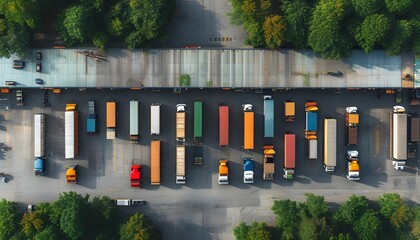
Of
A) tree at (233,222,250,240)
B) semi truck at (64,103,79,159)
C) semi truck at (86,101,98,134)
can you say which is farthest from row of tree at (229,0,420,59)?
semi truck at (64,103,79,159)

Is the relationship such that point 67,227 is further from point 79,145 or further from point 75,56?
point 75,56

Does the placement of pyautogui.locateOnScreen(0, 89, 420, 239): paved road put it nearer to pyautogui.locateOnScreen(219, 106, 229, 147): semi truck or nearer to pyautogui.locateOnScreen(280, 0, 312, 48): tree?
pyautogui.locateOnScreen(219, 106, 229, 147): semi truck

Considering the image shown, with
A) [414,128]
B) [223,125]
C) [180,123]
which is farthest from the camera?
[414,128]

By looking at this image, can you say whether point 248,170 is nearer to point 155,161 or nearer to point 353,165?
point 155,161

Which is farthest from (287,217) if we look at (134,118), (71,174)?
(71,174)

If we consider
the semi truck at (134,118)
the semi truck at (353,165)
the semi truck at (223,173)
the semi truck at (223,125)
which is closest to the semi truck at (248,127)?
the semi truck at (223,125)

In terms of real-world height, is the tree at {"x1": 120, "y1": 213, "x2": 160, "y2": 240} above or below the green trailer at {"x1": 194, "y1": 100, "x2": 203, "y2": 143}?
below
